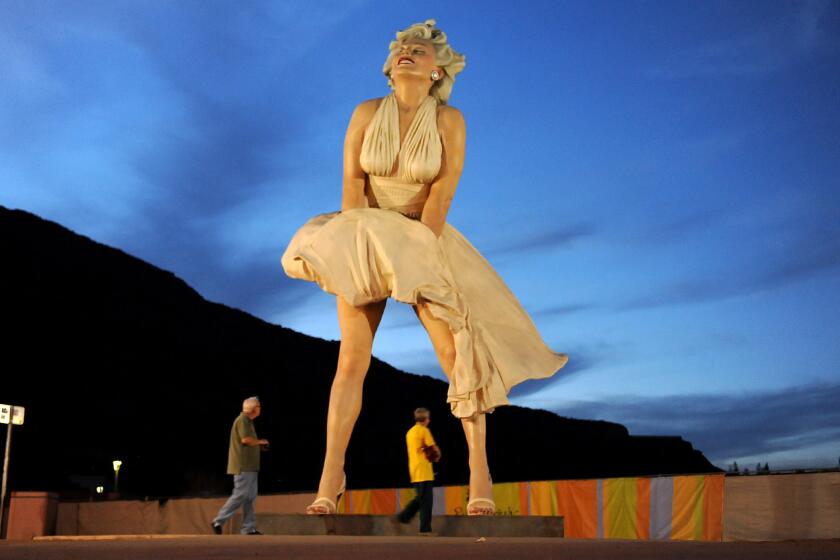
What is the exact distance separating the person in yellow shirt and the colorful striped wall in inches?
203

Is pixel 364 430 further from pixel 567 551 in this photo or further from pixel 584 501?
pixel 567 551

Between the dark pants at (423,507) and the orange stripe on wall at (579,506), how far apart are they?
7160mm

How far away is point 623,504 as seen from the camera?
15.7 metres

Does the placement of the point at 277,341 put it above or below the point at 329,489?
above

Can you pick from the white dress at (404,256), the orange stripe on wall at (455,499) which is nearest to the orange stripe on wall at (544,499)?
the orange stripe on wall at (455,499)

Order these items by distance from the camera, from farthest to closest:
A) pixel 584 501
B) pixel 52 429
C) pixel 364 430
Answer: pixel 364 430 < pixel 52 429 < pixel 584 501

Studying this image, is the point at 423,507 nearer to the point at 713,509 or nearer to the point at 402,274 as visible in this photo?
the point at 402,274

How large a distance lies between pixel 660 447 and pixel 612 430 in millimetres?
5521

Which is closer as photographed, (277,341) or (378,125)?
(378,125)

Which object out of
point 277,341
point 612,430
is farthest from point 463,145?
point 277,341

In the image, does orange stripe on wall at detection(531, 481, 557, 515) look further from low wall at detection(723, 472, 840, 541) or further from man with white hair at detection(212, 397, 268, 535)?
man with white hair at detection(212, 397, 268, 535)

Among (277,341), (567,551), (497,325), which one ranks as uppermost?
(277,341)

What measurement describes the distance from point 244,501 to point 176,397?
215 ft

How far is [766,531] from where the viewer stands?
40.2ft
